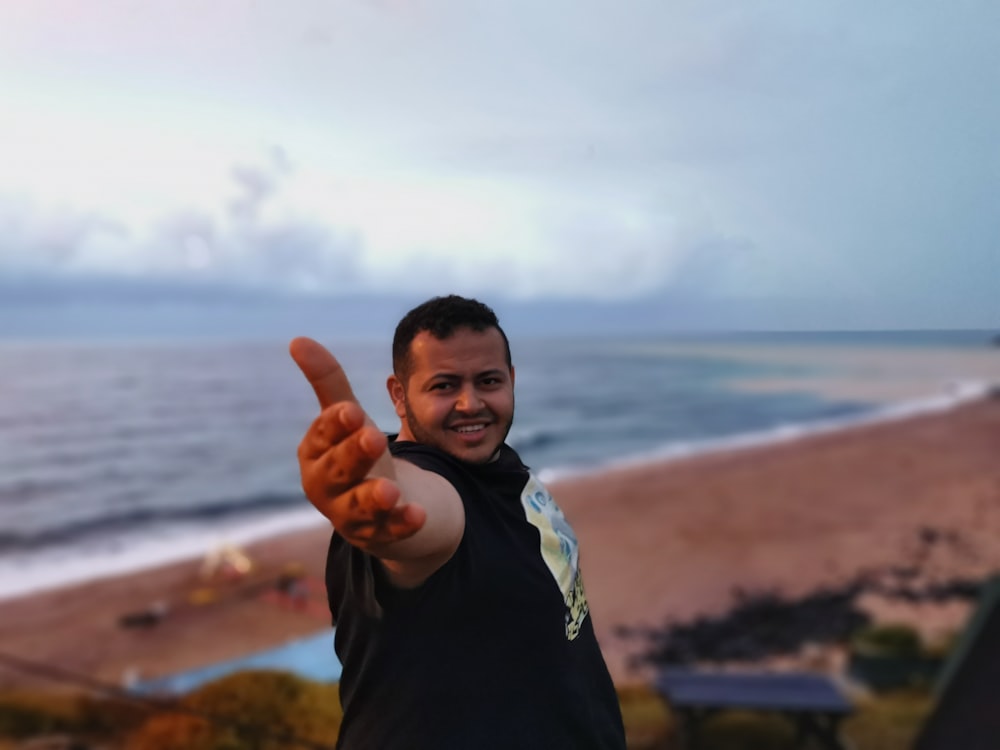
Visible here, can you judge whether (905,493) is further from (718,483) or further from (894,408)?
(894,408)

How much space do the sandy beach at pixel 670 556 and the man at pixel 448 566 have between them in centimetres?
559

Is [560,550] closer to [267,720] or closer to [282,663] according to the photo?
[267,720]

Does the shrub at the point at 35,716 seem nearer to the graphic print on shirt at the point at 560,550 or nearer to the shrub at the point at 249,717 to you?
the shrub at the point at 249,717

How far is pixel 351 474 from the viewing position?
2.75ft

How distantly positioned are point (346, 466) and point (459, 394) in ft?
1.14

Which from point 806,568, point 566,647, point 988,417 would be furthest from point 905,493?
point 566,647

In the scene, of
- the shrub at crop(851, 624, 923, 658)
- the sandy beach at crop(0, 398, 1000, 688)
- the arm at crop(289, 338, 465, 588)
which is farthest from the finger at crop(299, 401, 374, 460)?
the sandy beach at crop(0, 398, 1000, 688)

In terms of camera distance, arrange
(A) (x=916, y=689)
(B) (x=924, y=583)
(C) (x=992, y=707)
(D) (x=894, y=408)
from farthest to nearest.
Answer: (D) (x=894, y=408), (B) (x=924, y=583), (A) (x=916, y=689), (C) (x=992, y=707)

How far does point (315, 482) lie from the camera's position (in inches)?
34.0

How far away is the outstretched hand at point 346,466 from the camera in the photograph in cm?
83

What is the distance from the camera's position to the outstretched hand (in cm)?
83

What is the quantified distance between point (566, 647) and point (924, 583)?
828 cm

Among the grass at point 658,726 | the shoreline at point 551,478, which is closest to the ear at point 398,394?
the grass at point 658,726

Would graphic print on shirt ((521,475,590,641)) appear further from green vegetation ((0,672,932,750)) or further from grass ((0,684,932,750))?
grass ((0,684,932,750))
